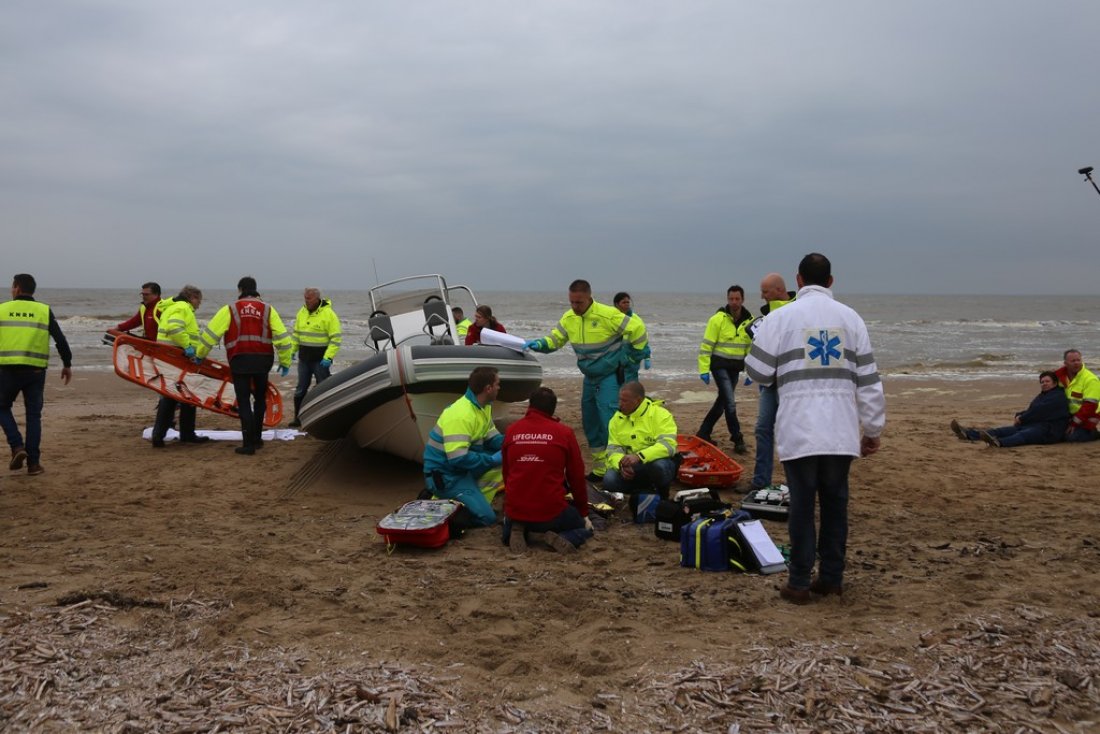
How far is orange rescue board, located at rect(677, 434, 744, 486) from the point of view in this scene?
636cm

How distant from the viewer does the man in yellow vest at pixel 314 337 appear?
30.0 ft

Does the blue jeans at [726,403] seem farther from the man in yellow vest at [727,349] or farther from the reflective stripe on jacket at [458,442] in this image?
the reflective stripe on jacket at [458,442]

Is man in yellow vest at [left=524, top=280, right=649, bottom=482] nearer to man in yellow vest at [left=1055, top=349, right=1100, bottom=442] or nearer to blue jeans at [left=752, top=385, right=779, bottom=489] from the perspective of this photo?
blue jeans at [left=752, top=385, right=779, bottom=489]

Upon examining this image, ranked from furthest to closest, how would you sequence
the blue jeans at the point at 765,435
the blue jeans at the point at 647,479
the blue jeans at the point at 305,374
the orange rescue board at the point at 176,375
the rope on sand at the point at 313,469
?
the blue jeans at the point at 305,374
the orange rescue board at the point at 176,375
the rope on sand at the point at 313,469
the blue jeans at the point at 765,435
the blue jeans at the point at 647,479

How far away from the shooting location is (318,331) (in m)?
9.16

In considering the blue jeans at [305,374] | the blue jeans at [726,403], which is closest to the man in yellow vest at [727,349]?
the blue jeans at [726,403]

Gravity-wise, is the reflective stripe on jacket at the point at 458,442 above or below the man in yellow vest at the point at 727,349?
below

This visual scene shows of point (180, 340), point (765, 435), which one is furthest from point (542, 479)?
point (180, 340)

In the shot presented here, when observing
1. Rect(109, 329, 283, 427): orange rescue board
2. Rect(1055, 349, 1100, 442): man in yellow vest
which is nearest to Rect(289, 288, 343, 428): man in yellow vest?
Rect(109, 329, 283, 427): orange rescue board

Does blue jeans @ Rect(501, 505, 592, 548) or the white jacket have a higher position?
the white jacket

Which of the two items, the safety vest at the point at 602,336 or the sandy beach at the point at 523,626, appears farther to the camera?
the safety vest at the point at 602,336

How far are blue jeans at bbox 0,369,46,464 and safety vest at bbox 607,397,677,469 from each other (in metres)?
4.76

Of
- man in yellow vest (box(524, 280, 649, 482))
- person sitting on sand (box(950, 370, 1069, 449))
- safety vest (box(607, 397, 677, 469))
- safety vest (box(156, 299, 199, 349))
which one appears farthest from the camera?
safety vest (box(156, 299, 199, 349))

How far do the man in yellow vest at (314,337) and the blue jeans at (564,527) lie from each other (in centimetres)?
474
